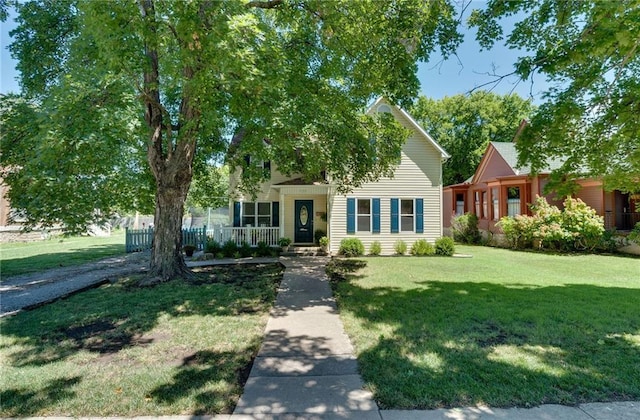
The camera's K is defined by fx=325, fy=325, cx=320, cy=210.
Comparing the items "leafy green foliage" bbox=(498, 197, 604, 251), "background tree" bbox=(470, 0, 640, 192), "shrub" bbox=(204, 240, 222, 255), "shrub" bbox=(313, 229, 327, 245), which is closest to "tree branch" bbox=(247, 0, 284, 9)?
"background tree" bbox=(470, 0, 640, 192)

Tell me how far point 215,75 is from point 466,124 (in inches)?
1176

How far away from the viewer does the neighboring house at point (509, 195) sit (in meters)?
16.3

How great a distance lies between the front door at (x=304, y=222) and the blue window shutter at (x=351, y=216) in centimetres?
218

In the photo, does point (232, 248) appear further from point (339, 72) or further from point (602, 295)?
point (602, 295)

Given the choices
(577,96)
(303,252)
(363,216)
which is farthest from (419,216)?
(577,96)

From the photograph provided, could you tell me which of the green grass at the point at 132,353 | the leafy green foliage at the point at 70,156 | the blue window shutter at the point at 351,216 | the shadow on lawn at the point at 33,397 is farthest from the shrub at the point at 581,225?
the shadow on lawn at the point at 33,397

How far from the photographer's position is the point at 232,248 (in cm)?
1435

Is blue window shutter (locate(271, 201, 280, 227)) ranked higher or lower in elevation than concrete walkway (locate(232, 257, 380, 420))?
higher

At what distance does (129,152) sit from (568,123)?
10012 mm

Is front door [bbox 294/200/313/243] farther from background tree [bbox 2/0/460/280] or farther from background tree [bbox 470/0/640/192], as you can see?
background tree [bbox 470/0/640/192]

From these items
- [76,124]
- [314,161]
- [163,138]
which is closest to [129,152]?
[163,138]

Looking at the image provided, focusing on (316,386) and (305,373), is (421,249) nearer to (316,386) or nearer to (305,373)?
(305,373)

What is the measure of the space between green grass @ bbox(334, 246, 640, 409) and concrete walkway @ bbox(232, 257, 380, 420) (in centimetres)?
22

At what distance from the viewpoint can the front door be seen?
1633 cm
